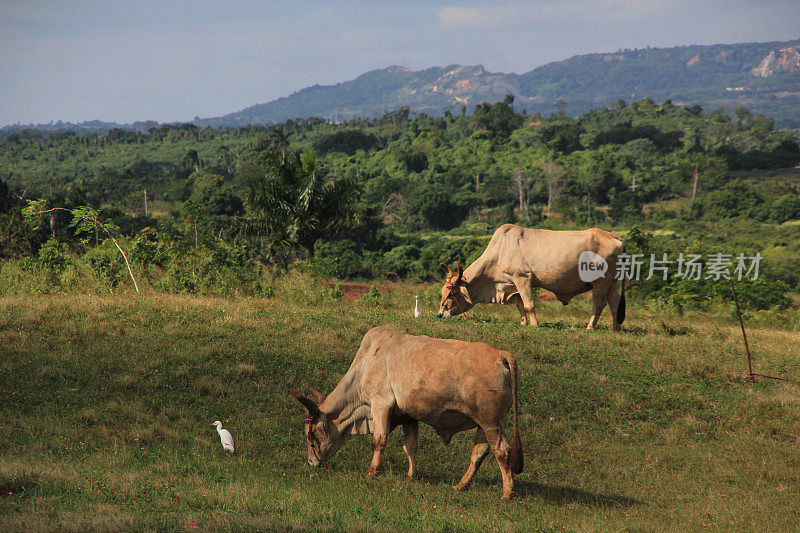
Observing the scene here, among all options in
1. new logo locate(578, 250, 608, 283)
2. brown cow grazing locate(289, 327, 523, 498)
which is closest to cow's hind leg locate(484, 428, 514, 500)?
brown cow grazing locate(289, 327, 523, 498)

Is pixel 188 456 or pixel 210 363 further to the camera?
pixel 210 363

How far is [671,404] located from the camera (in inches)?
447

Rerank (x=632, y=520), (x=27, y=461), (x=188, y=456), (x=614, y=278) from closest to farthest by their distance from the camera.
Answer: (x=632, y=520), (x=27, y=461), (x=188, y=456), (x=614, y=278)

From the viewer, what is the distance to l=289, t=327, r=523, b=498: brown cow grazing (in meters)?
7.61

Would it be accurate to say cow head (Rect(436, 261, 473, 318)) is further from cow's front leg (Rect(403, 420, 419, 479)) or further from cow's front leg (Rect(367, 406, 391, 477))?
cow's front leg (Rect(367, 406, 391, 477))

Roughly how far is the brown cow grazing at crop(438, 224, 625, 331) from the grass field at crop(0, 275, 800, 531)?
2.43 ft

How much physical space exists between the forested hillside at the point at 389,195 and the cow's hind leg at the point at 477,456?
1210 cm

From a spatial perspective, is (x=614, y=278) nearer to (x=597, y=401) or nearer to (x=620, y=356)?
(x=620, y=356)

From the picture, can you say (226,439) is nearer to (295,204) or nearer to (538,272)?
(538,272)

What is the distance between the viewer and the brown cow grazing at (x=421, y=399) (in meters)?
7.61

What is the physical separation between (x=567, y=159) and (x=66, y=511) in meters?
100

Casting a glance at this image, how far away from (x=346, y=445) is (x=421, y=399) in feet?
7.31

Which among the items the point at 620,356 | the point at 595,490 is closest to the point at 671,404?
the point at 620,356

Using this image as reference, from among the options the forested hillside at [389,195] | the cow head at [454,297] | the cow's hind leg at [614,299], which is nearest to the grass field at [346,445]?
the cow's hind leg at [614,299]
